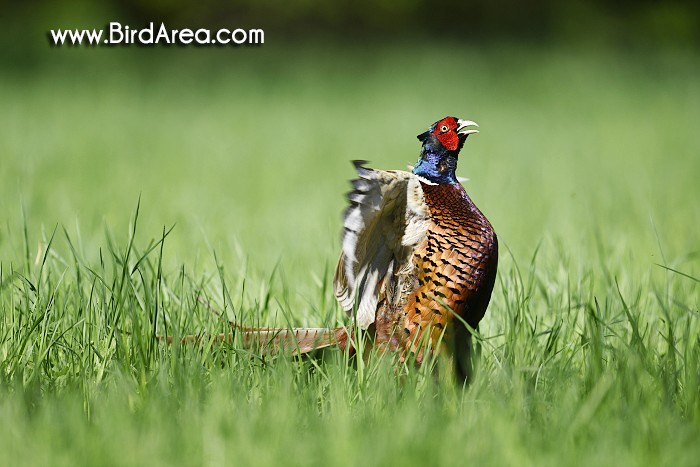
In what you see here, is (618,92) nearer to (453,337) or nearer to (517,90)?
(517,90)

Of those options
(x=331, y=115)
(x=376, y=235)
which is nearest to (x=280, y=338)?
(x=376, y=235)

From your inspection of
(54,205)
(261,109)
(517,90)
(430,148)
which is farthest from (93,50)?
(430,148)

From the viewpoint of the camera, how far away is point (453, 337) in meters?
2.11

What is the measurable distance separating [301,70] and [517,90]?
2.73m

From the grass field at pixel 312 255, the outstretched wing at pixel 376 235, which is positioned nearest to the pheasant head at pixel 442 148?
the outstretched wing at pixel 376 235

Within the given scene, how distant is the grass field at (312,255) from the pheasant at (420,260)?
0.35ft

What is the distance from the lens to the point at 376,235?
84.2 inches

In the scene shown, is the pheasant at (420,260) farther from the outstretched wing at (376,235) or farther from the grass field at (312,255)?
the grass field at (312,255)

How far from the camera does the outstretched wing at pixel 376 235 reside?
2.00 metres

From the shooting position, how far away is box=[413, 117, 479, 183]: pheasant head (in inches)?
85.9

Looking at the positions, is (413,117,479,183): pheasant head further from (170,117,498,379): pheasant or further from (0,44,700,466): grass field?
(0,44,700,466): grass field

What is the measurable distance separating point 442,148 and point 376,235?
0.91 feet

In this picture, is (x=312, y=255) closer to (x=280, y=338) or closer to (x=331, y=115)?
(x=280, y=338)

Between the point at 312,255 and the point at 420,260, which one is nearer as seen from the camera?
the point at 420,260
